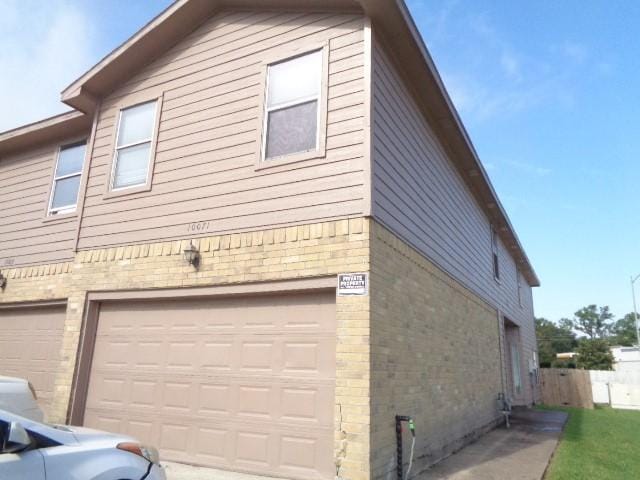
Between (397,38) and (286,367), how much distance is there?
5.10 meters

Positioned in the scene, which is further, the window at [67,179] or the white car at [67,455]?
the window at [67,179]

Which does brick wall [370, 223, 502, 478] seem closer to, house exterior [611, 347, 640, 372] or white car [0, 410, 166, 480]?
white car [0, 410, 166, 480]

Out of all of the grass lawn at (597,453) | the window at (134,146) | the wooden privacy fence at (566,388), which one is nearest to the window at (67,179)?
the window at (134,146)

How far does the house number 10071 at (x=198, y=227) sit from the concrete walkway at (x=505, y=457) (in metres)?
4.70

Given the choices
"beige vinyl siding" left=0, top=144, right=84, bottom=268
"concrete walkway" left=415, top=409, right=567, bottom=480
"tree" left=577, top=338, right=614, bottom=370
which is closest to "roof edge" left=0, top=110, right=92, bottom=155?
"beige vinyl siding" left=0, top=144, right=84, bottom=268

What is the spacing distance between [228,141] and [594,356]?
3908cm

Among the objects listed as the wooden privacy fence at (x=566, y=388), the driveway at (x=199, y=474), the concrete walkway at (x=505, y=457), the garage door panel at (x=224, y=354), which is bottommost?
the concrete walkway at (x=505, y=457)

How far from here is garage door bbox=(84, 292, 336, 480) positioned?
19.9 feet

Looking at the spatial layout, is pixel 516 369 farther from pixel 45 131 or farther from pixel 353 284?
pixel 45 131

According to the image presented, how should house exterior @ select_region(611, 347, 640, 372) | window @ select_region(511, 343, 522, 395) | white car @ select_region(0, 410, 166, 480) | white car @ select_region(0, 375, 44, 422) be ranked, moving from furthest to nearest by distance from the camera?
house exterior @ select_region(611, 347, 640, 372)
window @ select_region(511, 343, 522, 395)
white car @ select_region(0, 375, 44, 422)
white car @ select_region(0, 410, 166, 480)

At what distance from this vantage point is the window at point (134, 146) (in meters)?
8.70

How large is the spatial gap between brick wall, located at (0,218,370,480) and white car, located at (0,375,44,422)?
9.29 feet

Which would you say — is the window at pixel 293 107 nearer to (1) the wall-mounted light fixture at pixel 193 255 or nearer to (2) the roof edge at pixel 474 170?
(2) the roof edge at pixel 474 170

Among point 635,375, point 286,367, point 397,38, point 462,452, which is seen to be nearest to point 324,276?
point 286,367
